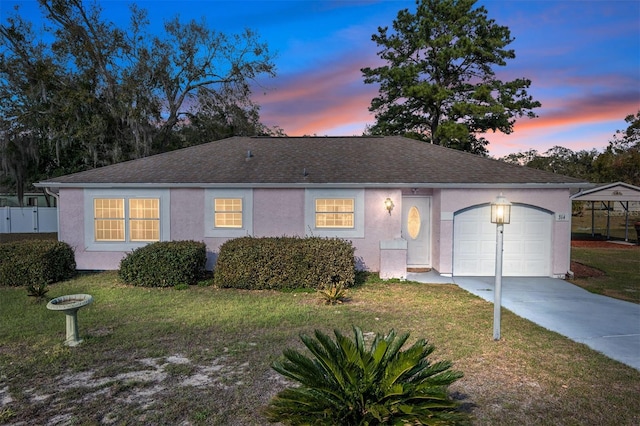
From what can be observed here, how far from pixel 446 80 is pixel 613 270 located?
16008 mm

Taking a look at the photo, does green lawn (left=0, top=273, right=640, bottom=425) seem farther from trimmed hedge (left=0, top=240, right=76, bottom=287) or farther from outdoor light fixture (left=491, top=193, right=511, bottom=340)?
trimmed hedge (left=0, top=240, right=76, bottom=287)

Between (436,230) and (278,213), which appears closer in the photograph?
(436,230)

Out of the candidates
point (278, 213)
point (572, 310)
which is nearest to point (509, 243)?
point (572, 310)

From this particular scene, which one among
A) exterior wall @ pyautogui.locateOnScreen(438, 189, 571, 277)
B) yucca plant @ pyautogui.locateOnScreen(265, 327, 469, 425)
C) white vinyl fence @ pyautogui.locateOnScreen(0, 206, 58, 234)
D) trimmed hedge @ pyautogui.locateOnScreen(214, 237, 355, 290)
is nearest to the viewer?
yucca plant @ pyautogui.locateOnScreen(265, 327, 469, 425)

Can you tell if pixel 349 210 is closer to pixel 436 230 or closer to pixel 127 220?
pixel 436 230

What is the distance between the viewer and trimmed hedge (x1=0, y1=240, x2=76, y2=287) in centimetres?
906

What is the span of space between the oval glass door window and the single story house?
1.2 inches

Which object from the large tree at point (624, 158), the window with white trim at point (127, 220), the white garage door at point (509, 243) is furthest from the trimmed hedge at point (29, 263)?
the large tree at point (624, 158)

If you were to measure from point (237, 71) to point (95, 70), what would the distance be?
284 inches

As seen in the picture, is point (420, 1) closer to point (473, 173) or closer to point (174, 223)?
point (473, 173)

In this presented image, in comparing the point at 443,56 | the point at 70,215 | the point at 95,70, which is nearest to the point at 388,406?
the point at 70,215

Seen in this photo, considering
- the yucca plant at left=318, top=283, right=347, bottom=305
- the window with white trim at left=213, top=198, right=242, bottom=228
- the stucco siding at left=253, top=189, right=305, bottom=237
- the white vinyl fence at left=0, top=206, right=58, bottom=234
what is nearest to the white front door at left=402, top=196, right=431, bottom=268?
the stucco siding at left=253, top=189, right=305, bottom=237

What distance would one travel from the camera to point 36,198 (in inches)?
1123

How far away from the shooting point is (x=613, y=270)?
11750 mm
